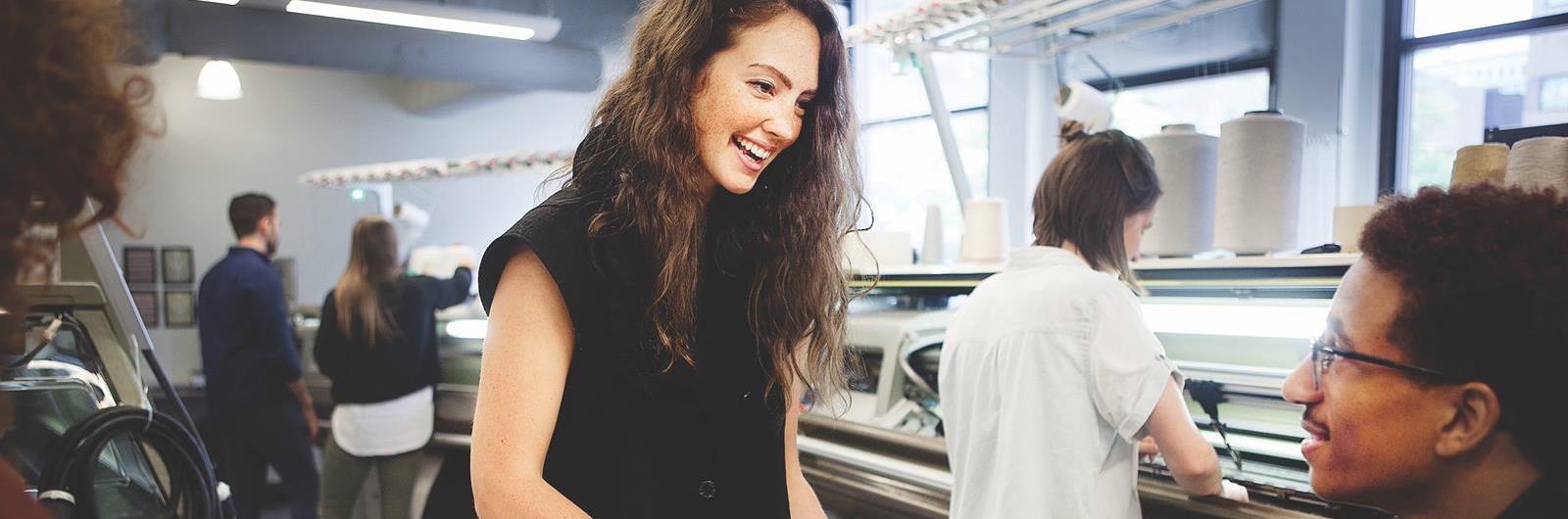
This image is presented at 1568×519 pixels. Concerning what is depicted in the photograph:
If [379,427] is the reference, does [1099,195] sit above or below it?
above

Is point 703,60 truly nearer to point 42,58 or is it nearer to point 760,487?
point 760,487

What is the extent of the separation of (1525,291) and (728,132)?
823 millimetres

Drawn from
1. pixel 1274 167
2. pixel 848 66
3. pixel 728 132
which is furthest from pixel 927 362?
pixel 728 132

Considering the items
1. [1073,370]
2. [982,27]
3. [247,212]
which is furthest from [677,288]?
[247,212]

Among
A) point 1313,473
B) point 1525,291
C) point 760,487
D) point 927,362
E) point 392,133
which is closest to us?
point 1525,291

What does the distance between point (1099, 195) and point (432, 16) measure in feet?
12.3

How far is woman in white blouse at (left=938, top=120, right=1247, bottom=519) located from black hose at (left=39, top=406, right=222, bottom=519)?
64.0 inches

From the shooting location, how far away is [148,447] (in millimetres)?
1940

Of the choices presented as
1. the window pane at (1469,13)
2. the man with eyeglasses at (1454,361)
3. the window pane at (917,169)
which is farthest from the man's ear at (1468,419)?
the window pane at (917,169)

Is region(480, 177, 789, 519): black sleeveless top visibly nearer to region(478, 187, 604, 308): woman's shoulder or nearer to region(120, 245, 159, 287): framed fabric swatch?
region(478, 187, 604, 308): woman's shoulder

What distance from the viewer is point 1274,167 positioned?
208 cm

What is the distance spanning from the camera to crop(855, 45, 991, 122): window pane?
6078 millimetres

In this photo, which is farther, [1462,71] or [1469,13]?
[1462,71]

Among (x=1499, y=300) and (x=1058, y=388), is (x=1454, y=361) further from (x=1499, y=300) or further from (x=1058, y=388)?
(x=1058, y=388)
